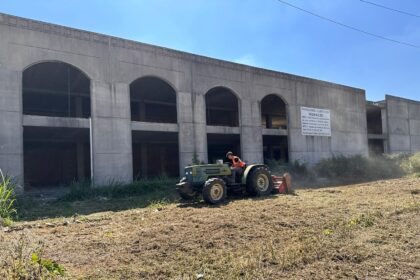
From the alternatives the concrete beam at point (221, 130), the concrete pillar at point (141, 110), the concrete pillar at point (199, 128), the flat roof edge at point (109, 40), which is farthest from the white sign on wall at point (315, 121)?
the concrete pillar at point (141, 110)

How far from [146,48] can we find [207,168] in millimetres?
8519

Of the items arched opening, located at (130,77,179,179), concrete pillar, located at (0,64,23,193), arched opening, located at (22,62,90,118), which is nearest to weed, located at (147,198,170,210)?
concrete pillar, located at (0,64,23,193)

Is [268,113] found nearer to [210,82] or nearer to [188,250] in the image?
[210,82]

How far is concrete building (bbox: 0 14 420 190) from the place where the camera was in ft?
48.2

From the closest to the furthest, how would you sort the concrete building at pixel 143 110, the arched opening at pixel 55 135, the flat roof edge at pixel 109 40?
1. the flat roof edge at pixel 109 40
2. the concrete building at pixel 143 110
3. the arched opening at pixel 55 135

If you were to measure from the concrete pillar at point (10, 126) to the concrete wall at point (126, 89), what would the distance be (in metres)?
0.03

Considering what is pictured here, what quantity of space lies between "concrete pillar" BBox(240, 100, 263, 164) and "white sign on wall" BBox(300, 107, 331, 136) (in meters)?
4.23

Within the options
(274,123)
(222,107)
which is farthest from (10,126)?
(274,123)

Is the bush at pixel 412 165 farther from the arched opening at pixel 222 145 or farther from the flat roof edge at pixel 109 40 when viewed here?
the arched opening at pixel 222 145

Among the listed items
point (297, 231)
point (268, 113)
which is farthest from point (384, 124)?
point (297, 231)

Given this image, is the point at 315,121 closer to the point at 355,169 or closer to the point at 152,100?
the point at 355,169

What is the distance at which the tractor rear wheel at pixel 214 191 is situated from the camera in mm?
11258

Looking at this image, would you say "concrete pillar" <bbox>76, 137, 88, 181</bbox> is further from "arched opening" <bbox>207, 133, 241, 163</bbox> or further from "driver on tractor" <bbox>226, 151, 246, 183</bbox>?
"driver on tractor" <bbox>226, 151, 246, 183</bbox>

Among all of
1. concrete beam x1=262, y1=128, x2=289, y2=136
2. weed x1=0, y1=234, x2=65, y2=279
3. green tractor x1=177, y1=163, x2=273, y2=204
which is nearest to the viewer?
weed x1=0, y1=234, x2=65, y2=279
